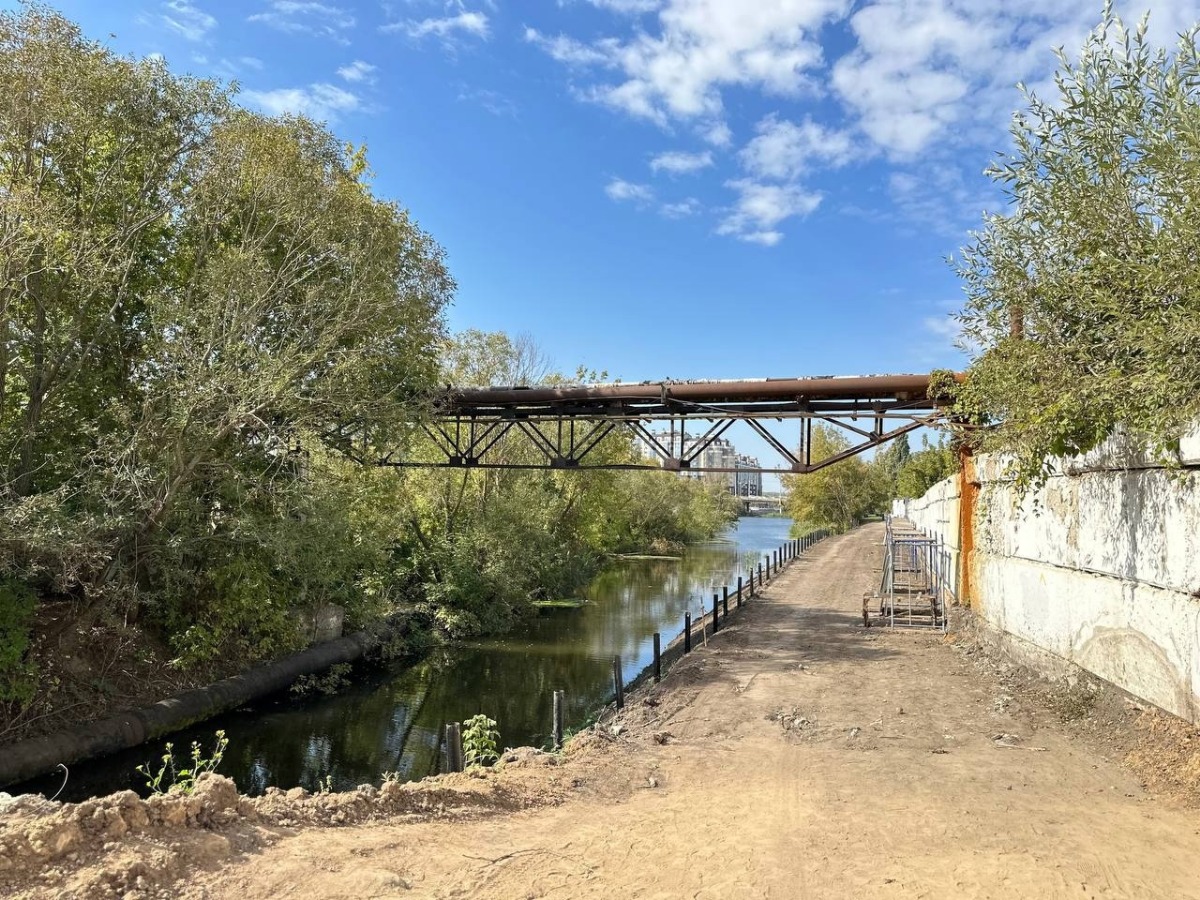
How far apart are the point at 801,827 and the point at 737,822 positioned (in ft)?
1.73

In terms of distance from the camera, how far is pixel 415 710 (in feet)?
52.2

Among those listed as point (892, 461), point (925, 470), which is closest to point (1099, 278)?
point (925, 470)

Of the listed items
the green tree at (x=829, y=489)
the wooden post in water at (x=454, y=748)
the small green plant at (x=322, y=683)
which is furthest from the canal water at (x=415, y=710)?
the green tree at (x=829, y=489)

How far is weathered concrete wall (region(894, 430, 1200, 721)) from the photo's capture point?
283 inches

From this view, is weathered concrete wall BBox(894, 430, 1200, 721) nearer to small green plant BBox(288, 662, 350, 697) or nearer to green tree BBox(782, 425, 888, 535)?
small green plant BBox(288, 662, 350, 697)

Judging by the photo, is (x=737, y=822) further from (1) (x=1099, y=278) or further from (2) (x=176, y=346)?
(2) (x=176, y=346)

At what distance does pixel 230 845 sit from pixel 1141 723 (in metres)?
8.50

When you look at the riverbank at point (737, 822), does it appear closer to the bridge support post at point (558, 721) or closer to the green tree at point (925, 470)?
the bridge support post at point (558, 721)

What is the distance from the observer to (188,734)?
1348cm

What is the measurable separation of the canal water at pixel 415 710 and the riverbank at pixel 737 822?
4.92m

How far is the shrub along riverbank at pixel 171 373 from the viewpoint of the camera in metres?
11.5

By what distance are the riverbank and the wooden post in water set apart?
59 centimetres

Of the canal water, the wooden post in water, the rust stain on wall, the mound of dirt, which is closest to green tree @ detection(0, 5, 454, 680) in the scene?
the canal water

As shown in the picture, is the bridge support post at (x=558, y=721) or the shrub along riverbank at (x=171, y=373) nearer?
the bridge support post at (x=558, y=721)
